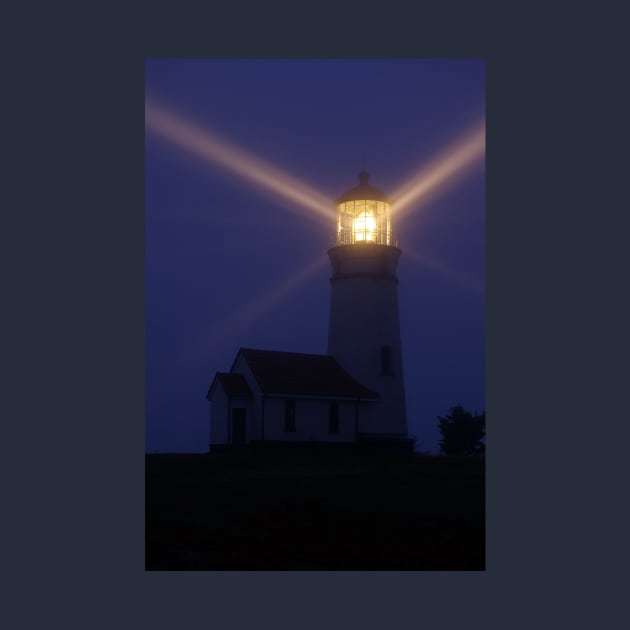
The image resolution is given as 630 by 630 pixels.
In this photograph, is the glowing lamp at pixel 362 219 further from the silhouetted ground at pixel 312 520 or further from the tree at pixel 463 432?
the silhouetted ground at pixel 312 520

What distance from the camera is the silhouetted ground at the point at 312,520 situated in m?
8.29

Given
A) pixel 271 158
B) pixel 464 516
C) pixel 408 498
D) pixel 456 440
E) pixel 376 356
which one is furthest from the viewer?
pixel 456 440

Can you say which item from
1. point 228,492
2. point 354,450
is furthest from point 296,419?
point 228,492

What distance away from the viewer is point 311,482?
1203 centimetres

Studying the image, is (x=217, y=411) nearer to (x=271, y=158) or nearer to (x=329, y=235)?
(x=329, y=235)

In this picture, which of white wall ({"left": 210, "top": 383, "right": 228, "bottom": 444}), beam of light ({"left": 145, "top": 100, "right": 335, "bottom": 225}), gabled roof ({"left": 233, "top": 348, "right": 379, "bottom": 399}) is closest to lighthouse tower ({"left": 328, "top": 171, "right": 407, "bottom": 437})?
gabled roof ({"left": 233, "top": 348, "right": 379, "bottom": 399})

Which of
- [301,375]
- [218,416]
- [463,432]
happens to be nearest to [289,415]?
[301,375]

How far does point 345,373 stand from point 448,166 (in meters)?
7.25

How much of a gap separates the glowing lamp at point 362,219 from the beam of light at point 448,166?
249 cm

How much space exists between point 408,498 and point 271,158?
22.1ft

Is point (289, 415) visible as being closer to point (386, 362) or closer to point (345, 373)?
point (345, 373)

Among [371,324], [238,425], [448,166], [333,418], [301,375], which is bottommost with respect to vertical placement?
[238,425]

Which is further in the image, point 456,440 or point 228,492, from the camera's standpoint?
point 456,440

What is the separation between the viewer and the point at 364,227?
19.6 m
